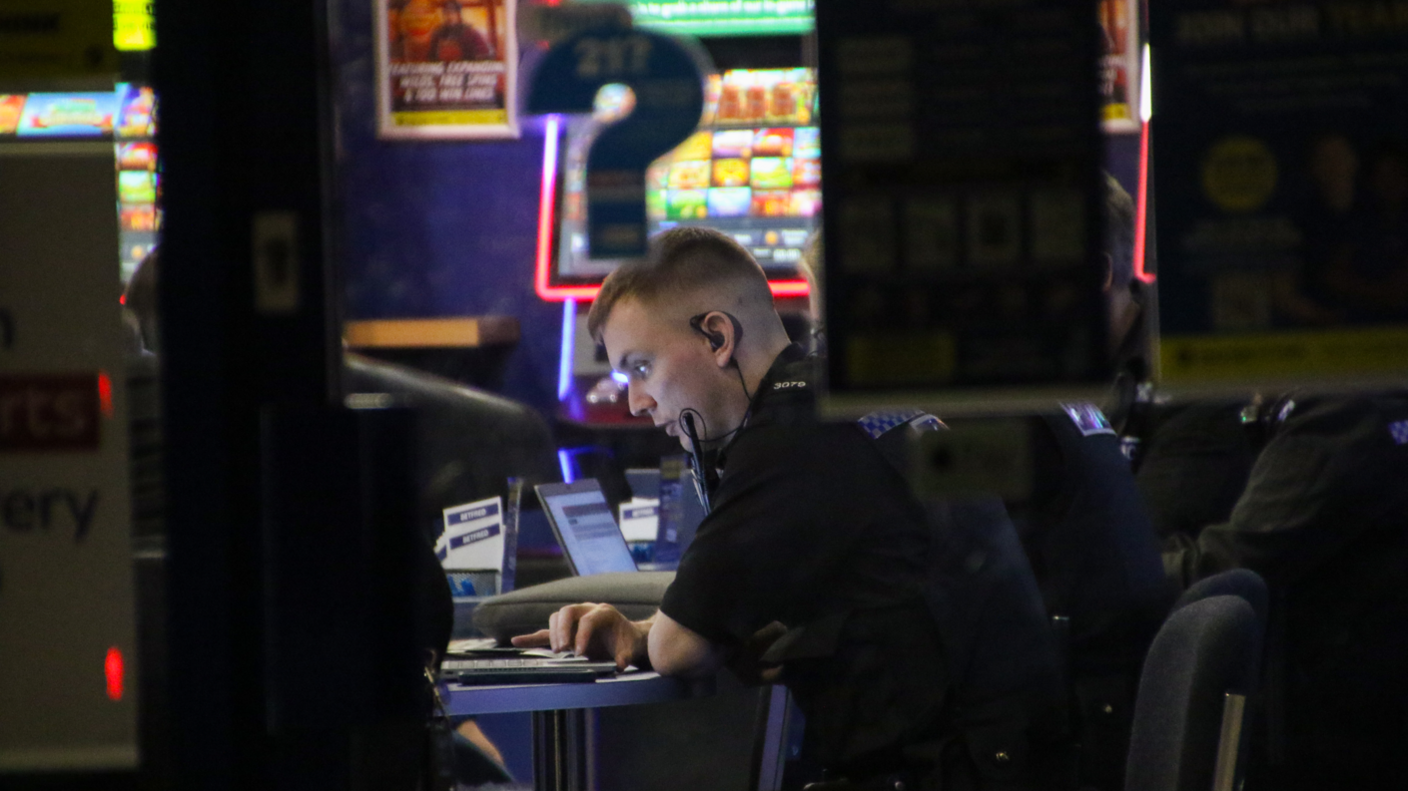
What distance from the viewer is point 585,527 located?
1.95 metres

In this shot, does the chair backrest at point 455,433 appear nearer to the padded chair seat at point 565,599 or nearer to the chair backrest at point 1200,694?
the padded chair seat at point 565,599

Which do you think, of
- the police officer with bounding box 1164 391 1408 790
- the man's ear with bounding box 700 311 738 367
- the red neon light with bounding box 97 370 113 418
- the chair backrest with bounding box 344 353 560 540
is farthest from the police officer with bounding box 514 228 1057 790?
the police officer with bounding box 1164 391 1408 790

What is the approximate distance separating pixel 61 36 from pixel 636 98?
1.54 ft

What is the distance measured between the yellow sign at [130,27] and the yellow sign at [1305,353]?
0.85m

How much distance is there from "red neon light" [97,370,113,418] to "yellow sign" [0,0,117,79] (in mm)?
243

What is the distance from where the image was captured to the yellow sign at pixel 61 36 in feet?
3.71

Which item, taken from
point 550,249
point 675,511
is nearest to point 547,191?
point 550,249

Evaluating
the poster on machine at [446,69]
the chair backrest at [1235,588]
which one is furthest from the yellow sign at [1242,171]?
the chair backrest at [1235,588]

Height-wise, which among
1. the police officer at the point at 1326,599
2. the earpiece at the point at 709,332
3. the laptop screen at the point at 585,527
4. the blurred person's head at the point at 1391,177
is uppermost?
the blurred person's head at the point at 1391,177

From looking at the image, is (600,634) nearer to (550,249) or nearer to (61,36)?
(550,249)

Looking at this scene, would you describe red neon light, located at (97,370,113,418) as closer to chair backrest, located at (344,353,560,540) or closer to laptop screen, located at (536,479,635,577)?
chair backrest, located at (344,353,560,540)

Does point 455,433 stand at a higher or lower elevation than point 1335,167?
lower

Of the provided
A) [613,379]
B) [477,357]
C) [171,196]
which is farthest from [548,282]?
[171,196]

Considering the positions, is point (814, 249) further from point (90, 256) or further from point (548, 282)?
point (90, 256)
